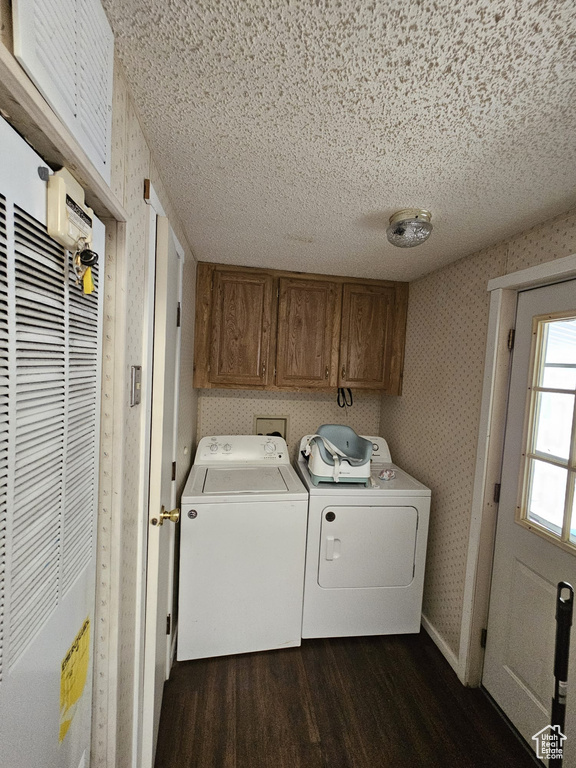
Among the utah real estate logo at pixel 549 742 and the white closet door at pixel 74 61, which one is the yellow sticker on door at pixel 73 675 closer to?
the white closet door at pixel 74 61

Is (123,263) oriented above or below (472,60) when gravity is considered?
below

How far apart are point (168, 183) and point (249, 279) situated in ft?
3.30

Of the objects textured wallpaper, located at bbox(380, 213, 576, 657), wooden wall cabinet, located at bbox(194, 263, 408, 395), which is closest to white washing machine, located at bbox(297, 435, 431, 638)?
textured wallpaper, located at bbox(380, 213, 576, 657)

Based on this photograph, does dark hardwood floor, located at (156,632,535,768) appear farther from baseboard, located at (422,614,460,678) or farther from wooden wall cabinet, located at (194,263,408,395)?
wooden wall cabinet, located at (194,263,408,395)

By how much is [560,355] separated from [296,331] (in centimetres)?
147

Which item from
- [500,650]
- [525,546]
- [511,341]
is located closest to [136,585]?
[525,546]

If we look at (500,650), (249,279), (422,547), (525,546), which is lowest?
(500,650)

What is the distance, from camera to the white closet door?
1.36 feet

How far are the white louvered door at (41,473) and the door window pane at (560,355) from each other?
1.67 metres

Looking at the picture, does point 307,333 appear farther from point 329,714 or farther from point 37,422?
point 329,714

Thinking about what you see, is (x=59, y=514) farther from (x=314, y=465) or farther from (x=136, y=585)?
(x=314, y=465)

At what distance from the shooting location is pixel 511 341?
1553mm

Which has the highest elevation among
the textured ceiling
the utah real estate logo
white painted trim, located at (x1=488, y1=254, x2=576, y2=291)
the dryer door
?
the textured ceiling

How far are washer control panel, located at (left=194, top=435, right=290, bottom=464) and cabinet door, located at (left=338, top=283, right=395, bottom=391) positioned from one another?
0.67m
